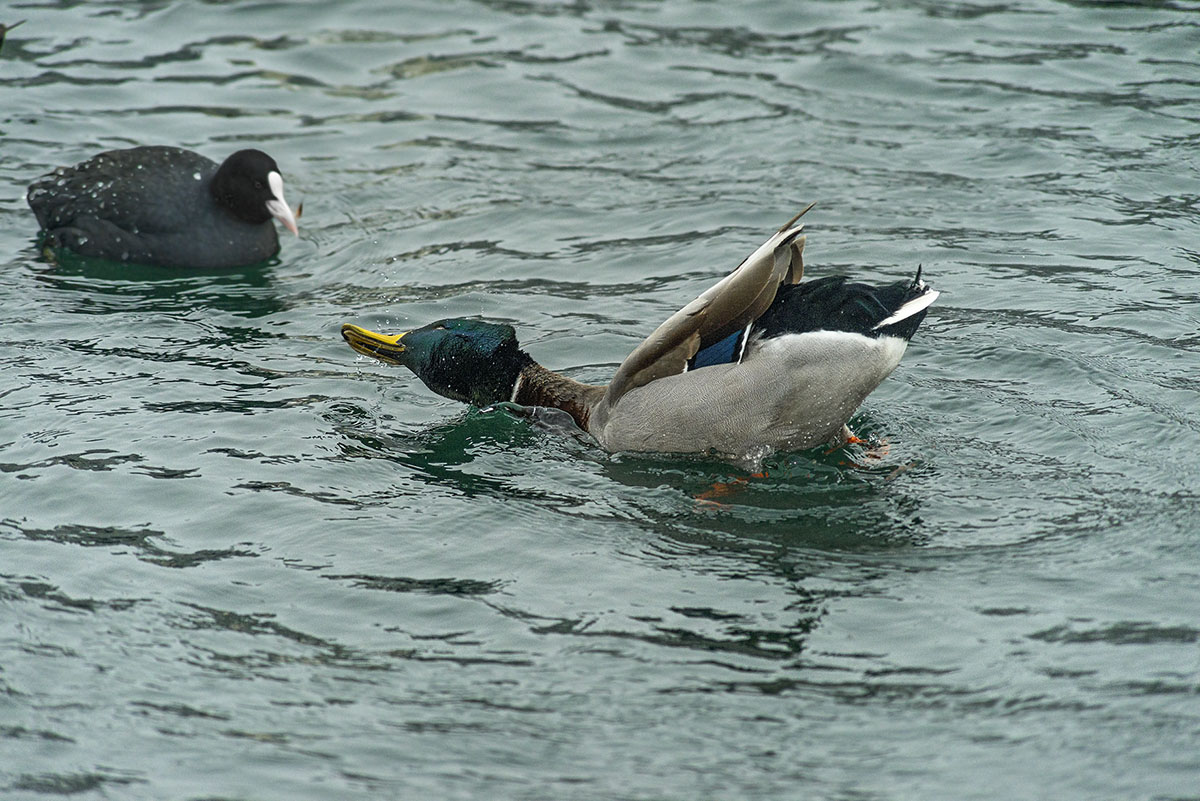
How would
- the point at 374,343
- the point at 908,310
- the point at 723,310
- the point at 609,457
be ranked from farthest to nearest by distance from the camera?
the point at 374,343 < the point at 609,457 < the point at 723,310 < the point at 908,310

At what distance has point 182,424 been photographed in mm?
7172

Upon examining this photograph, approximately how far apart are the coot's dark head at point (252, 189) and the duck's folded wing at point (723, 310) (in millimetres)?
3733

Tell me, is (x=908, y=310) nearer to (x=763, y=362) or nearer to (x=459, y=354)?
(x=763, y=362)

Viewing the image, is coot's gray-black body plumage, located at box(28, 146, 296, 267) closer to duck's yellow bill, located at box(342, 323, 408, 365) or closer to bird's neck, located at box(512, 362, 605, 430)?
duck's yellow bill, located at box(342, 323, 408, 365)

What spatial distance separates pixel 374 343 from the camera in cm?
746

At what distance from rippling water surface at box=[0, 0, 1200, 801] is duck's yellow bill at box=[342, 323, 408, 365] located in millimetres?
299

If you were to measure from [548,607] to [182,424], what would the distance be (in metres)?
2.71

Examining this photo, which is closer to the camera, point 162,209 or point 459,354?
point 459,354

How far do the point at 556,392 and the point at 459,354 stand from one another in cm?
56

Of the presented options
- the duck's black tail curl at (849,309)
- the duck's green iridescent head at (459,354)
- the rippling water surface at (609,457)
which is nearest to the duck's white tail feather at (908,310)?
the duck's black tail curl at (849,309)

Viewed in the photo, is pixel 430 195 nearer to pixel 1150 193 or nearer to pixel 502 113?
pixel 502 113

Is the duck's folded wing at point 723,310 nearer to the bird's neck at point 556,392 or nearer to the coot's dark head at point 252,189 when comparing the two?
the bird's neck at point 556,392

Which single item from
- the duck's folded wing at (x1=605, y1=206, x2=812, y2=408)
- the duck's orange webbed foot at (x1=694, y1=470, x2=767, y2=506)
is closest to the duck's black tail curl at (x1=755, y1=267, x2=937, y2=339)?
the duck's folded wing at (x1=605, y1=206, x2=812, y2=408)

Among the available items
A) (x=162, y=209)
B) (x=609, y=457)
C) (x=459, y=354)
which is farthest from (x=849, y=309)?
(x=162, y=209)
